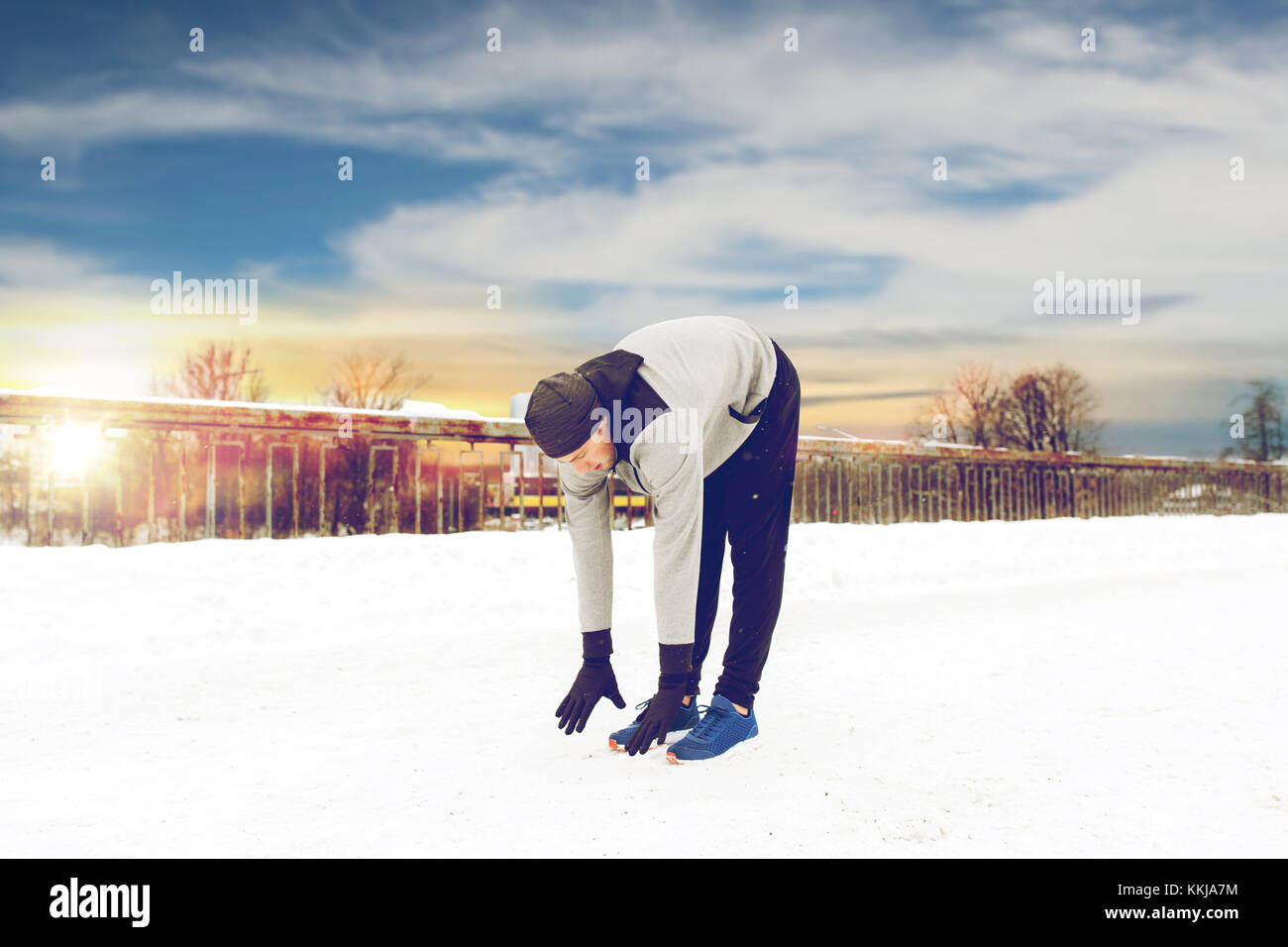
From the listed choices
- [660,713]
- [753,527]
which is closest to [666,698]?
[660,713]

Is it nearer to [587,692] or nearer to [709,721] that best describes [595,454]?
[587,692]

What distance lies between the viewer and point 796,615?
21.2ft

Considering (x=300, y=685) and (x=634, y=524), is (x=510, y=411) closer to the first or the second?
(x=634, y=524)

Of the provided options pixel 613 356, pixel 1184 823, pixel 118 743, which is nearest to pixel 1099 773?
pixel 1184 823

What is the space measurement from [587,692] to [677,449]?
94 centimetres

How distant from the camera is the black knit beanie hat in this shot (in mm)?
2654

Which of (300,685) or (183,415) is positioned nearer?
(300,685)

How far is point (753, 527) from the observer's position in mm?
3139

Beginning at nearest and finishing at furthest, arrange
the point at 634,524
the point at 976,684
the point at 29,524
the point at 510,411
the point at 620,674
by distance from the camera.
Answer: the point at 976,684 → the point at 620,674 → the point at 29,524 → the point at 634,524 → the point at 510,411

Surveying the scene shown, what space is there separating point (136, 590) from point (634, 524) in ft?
18.8

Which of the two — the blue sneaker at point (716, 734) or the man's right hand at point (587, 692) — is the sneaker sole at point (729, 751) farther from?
the man's right hand at point (587, 692)

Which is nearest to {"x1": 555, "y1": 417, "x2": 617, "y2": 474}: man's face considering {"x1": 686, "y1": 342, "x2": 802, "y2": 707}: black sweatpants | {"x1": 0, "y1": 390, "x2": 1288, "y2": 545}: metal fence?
{"x1": 686, "y1": 342, "x2": 802, "y2": 707}: black sweatpants
